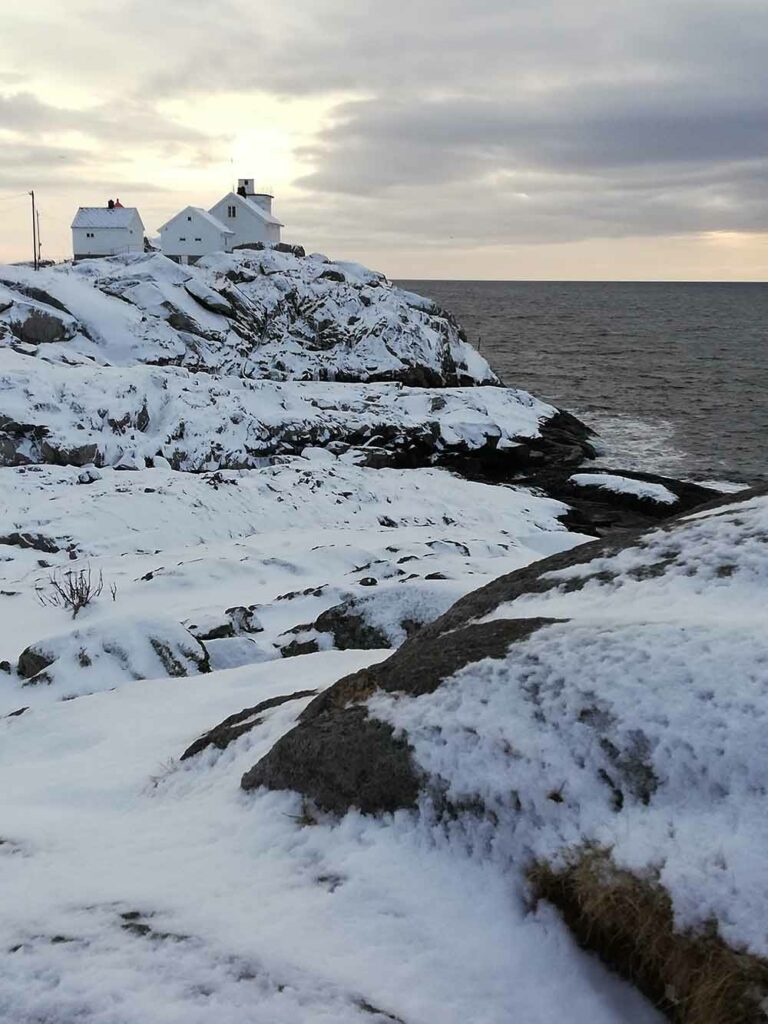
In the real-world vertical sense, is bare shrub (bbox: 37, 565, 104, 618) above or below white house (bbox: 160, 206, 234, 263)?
below

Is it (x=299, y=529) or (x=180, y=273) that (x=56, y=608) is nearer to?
(x=299, y=529)

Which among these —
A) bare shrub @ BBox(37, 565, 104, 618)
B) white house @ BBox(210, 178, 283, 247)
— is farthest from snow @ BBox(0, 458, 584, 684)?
white house @ BBox(210, 178, 283, 247)

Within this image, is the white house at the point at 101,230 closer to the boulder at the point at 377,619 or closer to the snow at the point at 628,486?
the snow at the point at 628,486

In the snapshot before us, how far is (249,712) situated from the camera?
23.6 ft

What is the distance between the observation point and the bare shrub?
522 inches

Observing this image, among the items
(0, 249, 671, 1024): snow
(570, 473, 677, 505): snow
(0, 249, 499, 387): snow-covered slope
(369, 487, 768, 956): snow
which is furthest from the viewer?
(0, 249, 499, 387): snow-covered slope

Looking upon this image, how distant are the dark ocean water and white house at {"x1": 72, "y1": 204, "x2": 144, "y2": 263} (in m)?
35.3

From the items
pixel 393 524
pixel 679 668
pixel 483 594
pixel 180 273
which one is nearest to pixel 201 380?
pixel 393 524

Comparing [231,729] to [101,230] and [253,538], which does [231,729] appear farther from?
[101,230]

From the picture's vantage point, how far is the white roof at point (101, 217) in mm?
70312

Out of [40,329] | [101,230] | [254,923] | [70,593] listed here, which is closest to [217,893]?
[254,923]

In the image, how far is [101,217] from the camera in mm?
70500

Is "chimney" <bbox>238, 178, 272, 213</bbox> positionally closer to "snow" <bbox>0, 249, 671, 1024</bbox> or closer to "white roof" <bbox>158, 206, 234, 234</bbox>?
"white roof" <bbox>158, 206, 234, 234</bbox>

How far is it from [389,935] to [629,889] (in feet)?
4.21
